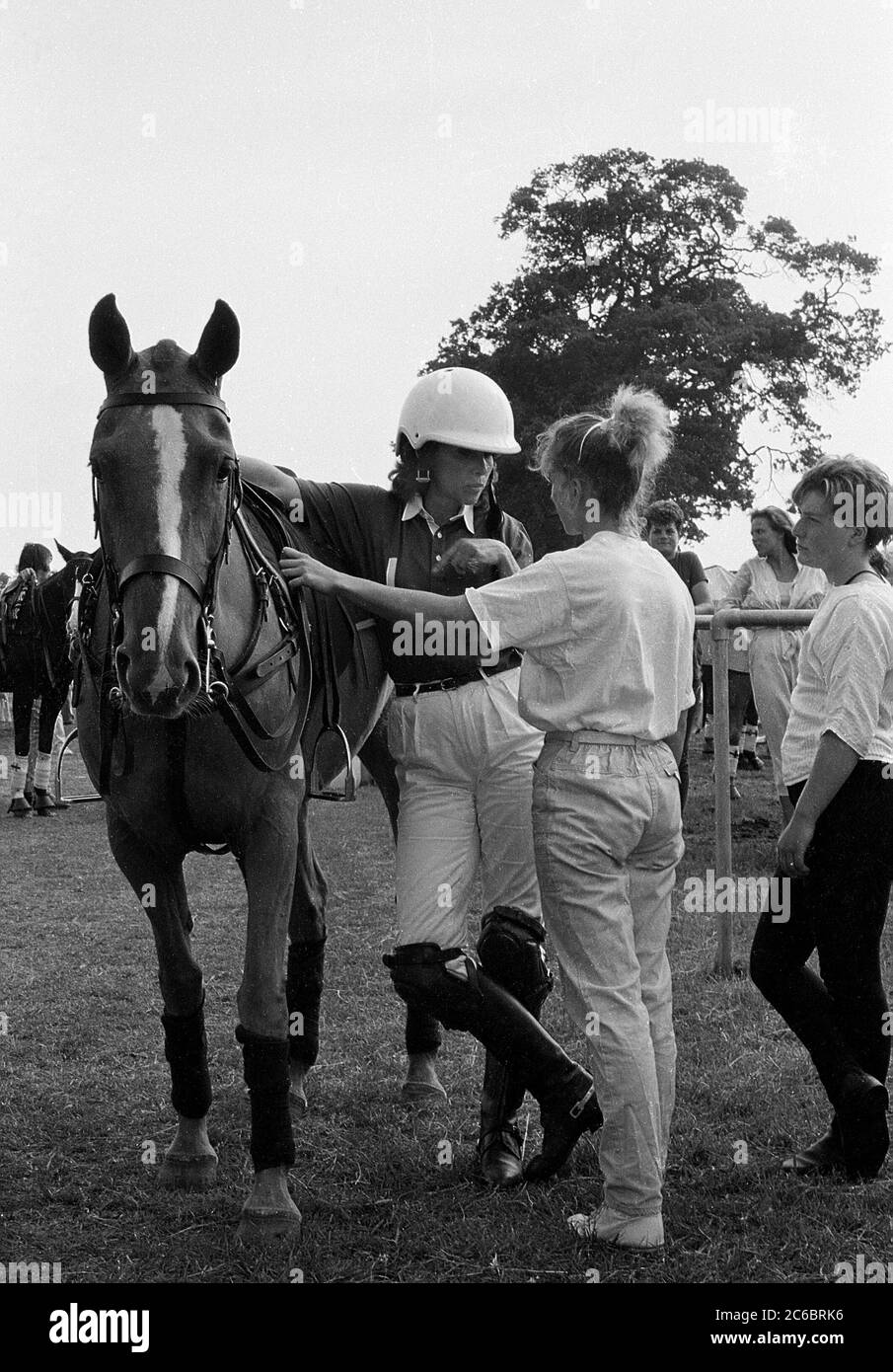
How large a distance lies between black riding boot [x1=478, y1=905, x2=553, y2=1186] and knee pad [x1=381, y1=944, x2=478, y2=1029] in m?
0.21

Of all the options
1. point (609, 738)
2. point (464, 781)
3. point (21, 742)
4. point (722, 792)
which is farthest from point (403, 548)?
point (21, 742)

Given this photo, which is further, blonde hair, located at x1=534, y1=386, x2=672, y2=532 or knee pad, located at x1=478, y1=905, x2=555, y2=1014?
knee pad, located at x1=478, y1=905, x2=555, y2=1014

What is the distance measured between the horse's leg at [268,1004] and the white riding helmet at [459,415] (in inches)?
44.2

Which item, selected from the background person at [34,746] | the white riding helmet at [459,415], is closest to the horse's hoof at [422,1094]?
the white riding helmet at [459,415]

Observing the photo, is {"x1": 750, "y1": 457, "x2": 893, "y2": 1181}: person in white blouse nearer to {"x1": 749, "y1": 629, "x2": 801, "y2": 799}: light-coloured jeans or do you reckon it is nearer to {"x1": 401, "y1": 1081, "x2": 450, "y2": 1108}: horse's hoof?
{"x1": 401, "y1": 1081, "x2": 450, "y2": 1108}: horse's hoof

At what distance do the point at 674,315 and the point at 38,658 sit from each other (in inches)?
890

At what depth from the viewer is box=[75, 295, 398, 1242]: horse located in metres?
2.97

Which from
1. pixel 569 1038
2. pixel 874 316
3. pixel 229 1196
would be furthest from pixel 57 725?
pixel 874 316

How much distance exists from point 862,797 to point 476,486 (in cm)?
139

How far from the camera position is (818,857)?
3652 millimetres

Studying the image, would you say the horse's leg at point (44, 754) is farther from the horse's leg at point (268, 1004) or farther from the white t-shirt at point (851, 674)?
the white t-shirt at point (851, 674)

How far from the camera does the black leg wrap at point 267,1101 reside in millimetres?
3535

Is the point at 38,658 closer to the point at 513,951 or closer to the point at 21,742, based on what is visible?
the point at 21,742

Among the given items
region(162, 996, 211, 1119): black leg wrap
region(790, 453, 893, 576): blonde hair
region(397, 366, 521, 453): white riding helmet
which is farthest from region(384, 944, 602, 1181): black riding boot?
region(790, 453, 893, 576): blonde hair
